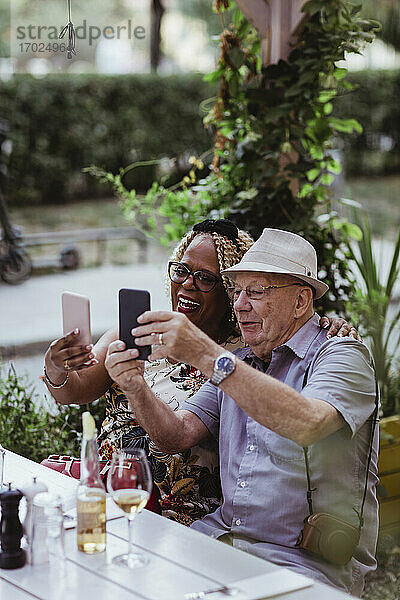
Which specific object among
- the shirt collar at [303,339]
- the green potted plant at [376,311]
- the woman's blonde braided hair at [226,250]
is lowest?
the green potted plant at [376,311]

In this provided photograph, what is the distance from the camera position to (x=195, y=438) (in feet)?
7.06

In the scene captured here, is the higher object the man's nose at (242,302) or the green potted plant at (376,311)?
the man's nose at (242,302)

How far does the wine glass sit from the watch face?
286 millimetres

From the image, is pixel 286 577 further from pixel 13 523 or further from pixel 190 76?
pixel 190 76

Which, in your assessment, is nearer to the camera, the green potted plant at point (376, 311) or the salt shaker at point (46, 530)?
the salt shaker at point (46, 530)

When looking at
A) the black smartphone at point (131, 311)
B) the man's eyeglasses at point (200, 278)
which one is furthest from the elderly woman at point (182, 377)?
the black smartphone at point (131, 311)

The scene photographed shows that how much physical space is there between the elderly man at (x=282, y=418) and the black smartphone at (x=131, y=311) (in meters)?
0.02

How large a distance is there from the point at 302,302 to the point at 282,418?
449mm

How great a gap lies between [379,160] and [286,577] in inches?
489

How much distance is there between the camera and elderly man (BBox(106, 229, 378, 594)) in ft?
5.77

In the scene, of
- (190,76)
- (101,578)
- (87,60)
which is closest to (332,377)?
(101,578)

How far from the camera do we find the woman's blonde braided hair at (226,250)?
7.72 feet

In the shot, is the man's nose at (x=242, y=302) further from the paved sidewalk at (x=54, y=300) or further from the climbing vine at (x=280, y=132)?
the paved sidewalk at (x=54, y=300)

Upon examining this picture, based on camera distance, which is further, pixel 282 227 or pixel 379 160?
pixel 379 160
